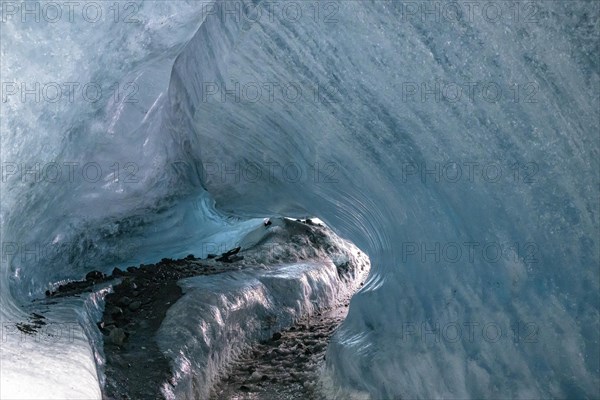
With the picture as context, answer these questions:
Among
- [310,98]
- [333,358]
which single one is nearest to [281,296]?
[333,358]

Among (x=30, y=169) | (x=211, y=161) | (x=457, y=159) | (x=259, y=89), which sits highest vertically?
(x=457, y=159)

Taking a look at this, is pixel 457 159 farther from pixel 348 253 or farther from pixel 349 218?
pixel 348 253

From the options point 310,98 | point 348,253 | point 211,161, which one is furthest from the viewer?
point 348,253

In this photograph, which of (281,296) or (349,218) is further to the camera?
(281,296)

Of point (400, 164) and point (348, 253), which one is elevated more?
point (400, 164)

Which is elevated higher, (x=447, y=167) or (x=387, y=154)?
(x=447, y=167)

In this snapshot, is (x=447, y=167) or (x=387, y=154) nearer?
(x=447, y=167)

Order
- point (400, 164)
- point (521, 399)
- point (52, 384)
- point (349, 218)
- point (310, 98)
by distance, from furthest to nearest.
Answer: point (349, 218)
point (310, 98)
point (400, 164)
point (521, 399)
point (52, 384)
